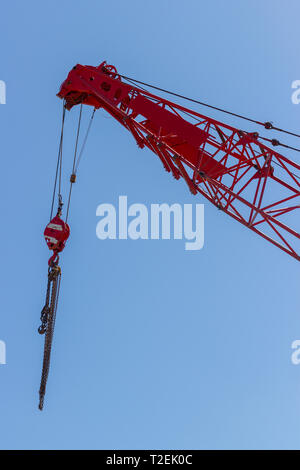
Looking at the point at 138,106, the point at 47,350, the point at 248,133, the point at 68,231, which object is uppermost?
the point at 138,106

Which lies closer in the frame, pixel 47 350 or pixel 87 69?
pixel 47 350

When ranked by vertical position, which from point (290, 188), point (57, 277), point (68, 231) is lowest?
point (57, 277)

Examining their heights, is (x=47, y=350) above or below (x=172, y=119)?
below

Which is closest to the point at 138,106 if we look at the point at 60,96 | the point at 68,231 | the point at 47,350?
the point at 60,96

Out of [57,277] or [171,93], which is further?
[171,93]

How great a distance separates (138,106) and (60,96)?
11.7 ft

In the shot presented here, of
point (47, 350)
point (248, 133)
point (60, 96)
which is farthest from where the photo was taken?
point (60, 96)

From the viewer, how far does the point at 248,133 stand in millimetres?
26094

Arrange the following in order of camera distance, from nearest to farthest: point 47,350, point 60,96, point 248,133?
point 47,350 < point 248,133 < point 60,96

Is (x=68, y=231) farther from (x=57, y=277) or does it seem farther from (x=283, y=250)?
(x=283, y=250)

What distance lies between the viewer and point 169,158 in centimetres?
2669

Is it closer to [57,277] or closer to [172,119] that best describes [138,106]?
[172,119]

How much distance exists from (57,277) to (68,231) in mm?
2035

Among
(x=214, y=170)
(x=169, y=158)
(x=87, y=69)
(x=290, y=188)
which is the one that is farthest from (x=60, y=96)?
(x=290, y=188)
